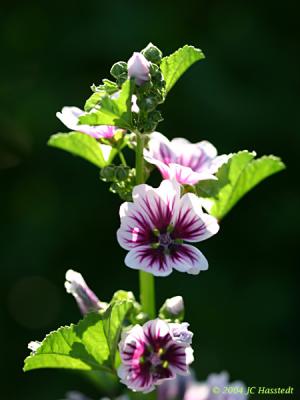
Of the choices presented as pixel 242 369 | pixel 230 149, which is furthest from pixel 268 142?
pixel 242 369

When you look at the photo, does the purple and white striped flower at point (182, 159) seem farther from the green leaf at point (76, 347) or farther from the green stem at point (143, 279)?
the green leaf at point (76, 347)

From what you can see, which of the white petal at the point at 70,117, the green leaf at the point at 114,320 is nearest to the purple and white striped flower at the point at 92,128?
the white petal at the point at 70,117

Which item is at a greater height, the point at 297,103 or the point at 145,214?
the point at 297,103

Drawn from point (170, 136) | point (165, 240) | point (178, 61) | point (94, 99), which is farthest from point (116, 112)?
point (170, 136)

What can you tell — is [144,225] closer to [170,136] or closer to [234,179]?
[234,179]

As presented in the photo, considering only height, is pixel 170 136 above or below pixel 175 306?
above

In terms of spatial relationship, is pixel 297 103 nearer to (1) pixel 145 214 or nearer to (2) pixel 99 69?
(2) pixel 99 69
